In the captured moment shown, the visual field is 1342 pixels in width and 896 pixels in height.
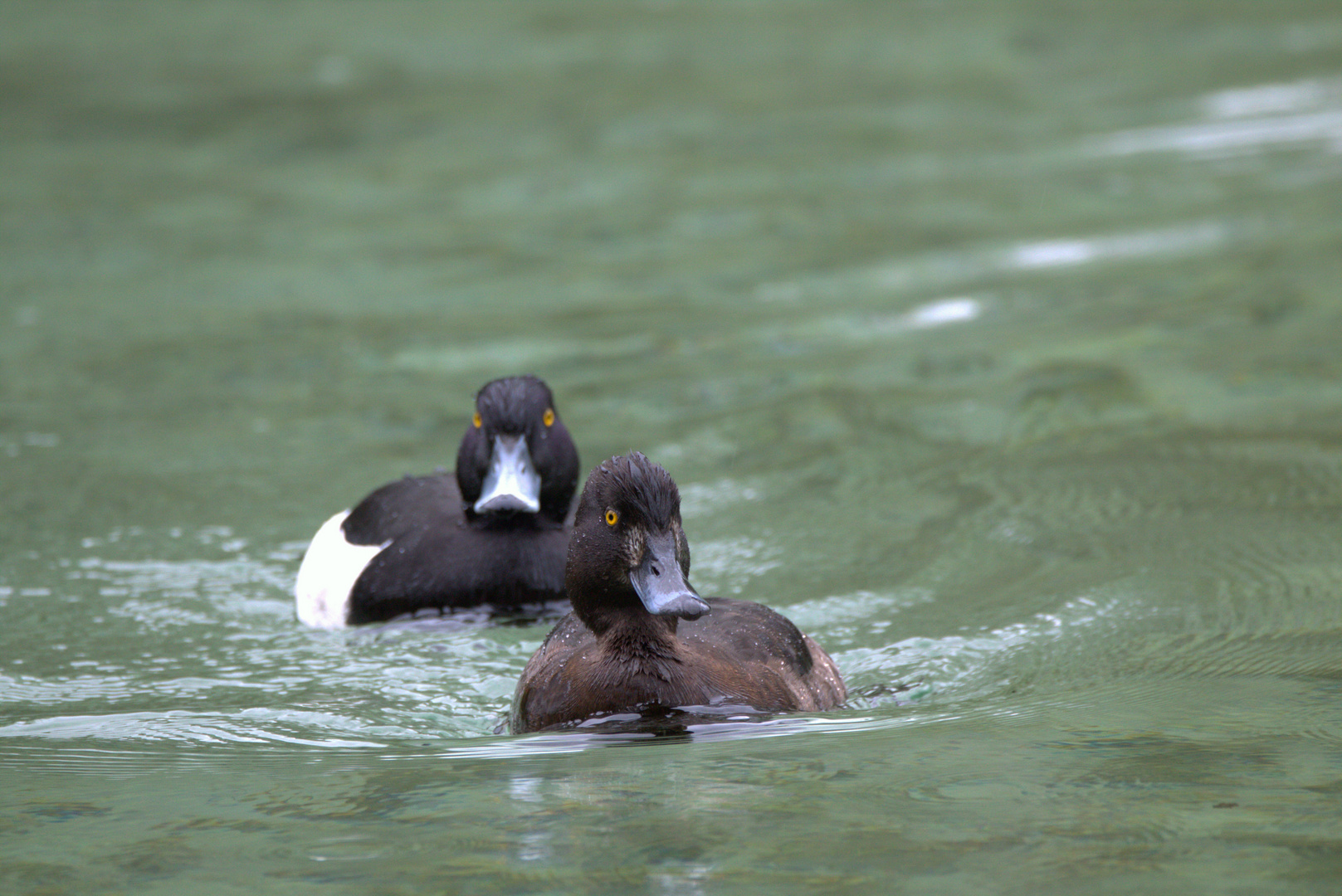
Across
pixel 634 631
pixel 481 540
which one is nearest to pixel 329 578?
pixel 481 540

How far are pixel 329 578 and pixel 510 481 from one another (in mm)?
891

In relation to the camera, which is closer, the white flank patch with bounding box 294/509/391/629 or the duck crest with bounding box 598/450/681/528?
the duck crest with bounding box 598/450/681/528

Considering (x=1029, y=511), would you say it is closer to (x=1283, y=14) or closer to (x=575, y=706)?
(x=575, y=706)

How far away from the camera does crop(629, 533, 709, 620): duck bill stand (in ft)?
16.5

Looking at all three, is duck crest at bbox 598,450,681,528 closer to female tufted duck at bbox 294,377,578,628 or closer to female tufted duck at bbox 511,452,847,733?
female tufted duck at bbox 511,452,847,733

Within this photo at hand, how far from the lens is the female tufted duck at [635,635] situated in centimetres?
521

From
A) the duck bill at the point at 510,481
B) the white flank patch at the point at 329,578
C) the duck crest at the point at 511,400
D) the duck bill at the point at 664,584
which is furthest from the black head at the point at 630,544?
the white flank patch at the point at 329,578

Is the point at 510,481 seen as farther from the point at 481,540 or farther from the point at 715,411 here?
the point at 715,411

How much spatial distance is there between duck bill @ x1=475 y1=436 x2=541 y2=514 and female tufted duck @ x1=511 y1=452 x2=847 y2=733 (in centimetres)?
163

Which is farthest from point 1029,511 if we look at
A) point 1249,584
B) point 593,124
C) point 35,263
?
point 593,124

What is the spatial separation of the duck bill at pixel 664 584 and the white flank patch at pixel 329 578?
2393 millimetres

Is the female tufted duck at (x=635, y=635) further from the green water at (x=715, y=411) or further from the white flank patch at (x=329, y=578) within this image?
the white flank patch at (x=329, y=578)

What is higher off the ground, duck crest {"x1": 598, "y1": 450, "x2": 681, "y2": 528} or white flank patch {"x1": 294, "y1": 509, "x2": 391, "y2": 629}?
duck crest {"x1": 598, "y1": 450, "x2": 681, "y2": 528}

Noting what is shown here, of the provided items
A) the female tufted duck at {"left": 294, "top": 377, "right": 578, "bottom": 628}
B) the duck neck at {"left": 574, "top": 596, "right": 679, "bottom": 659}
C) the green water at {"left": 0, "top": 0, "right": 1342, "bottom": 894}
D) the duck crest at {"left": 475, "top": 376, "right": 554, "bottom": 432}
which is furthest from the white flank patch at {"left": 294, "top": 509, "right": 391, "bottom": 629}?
the duck neck at {"left": 574, "top": 596, "right": 679, "bottom": 659}
